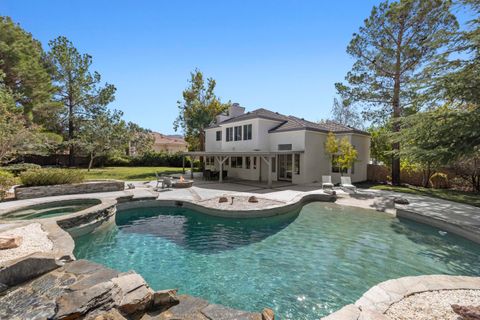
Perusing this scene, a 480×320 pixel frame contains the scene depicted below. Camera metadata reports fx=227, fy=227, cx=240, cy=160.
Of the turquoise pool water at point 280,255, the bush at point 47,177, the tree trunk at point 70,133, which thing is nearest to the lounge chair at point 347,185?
the turquoise pool water at point 280,255

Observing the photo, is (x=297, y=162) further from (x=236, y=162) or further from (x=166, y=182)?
(x=166, y=182)

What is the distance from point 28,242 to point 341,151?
1802 cm

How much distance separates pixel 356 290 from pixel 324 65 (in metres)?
16.9

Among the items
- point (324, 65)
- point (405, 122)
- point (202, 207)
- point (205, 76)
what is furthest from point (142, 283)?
point (205, 76)

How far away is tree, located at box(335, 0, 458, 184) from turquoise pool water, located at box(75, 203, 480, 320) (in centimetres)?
991

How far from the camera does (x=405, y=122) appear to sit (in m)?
13.0

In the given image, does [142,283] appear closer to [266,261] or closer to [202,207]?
[266,261]

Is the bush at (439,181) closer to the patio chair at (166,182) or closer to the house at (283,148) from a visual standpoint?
the house at (283,148)

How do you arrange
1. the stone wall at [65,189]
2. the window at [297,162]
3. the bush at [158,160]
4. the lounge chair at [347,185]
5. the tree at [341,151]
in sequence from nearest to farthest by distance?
the stone wall at [65,189], the lounge chair at [347,185], the tree at [341,151], the window at [297,162], the bush at [158,160]

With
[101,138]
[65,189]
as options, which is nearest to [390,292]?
[65,189]

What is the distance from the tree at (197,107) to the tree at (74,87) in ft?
42.3

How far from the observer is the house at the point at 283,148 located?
59.7 ft

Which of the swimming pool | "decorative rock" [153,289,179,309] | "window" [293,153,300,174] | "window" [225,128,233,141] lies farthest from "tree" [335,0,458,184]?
the swimming pool

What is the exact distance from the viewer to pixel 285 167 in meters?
20.2
